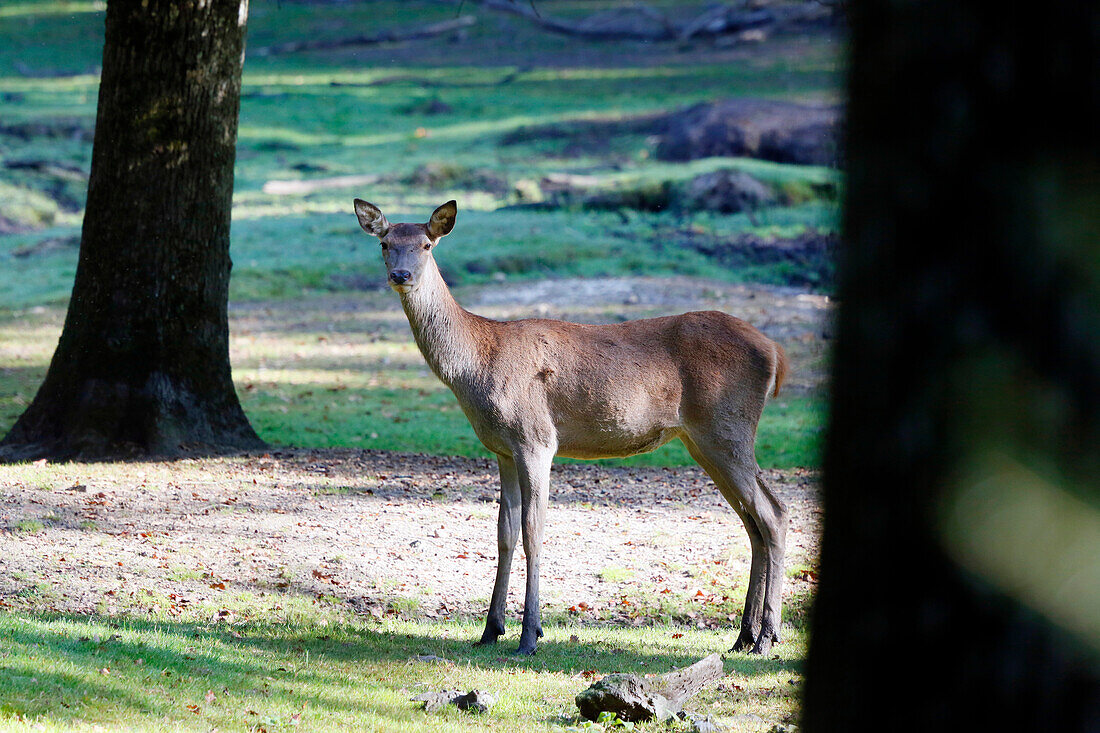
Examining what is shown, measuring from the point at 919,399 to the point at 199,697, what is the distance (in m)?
4.30

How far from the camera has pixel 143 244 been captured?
1003cm

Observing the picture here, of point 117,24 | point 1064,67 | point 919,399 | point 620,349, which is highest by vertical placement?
point 117,24

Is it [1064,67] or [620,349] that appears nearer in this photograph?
[1064,67]

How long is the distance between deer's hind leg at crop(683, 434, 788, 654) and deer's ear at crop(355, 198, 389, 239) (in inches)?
92.8

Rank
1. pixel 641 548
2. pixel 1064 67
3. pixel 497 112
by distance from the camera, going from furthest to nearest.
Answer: pixel 497 112 < pixel 641 548 < pixel 1064 67

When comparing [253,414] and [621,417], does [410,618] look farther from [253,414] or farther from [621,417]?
[253,414]

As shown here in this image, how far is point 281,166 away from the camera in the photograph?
2991 centimetres

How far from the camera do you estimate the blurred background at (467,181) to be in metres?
15.1

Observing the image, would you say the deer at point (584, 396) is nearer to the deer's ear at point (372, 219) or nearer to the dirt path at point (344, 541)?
the deer's ear at point (372, 219)

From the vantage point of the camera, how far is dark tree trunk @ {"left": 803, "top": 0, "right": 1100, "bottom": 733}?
178 centimetres

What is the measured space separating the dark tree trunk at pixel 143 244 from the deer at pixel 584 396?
3519 millimetres

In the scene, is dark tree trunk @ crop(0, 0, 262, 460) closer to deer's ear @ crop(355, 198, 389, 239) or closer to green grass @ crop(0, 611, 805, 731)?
deer's ear @ crop(355, 198, 389, 239)

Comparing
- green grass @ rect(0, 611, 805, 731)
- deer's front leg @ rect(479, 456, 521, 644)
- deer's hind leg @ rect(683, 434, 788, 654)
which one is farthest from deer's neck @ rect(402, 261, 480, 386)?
green grass @ rect(0, 611, 805, 731)

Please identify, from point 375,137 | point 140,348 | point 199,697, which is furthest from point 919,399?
point 375,137
